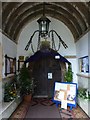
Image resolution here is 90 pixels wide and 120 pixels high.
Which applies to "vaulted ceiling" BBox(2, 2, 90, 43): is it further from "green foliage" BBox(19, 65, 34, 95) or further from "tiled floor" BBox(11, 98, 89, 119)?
"tiled floor" BBox(11, 98, 89, 119)

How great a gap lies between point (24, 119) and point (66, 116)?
1284 mm

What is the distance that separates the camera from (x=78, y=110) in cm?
639

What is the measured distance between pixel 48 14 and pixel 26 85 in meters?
3.42

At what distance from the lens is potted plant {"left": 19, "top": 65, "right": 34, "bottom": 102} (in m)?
7.96

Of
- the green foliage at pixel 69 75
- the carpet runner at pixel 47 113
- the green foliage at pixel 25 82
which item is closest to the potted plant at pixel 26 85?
the green foliage at pixel 25 82

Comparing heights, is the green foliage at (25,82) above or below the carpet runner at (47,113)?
above

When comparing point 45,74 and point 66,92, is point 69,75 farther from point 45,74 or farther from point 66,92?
point 66,92

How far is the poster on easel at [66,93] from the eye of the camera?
598 cm

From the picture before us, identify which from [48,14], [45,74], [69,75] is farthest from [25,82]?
[48,14]

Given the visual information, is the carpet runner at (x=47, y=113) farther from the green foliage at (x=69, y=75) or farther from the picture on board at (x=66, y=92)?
the green foliage at (x=69, y=75)

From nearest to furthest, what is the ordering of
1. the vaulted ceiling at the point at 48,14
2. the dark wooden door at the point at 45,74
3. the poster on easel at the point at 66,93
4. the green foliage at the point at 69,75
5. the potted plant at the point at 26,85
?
the poster on easel at the point at 66,93
the vaulted ceiling at the point at 48,14
the potted plant at the point at 26,85
the green foliage at the point at 69,75
the dark wooden door at the point at 45,74

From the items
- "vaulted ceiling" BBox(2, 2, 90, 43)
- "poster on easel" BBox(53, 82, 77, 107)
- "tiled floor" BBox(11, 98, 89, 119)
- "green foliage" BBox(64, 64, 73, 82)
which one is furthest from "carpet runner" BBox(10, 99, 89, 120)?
"vaulted ceiling" BBox(2, 2, 90, 43)

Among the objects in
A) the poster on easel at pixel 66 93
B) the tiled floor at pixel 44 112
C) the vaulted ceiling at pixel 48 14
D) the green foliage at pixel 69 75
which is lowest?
the tiled floor at pixel 44 112

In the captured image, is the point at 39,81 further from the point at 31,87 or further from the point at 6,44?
the point at 6,44
